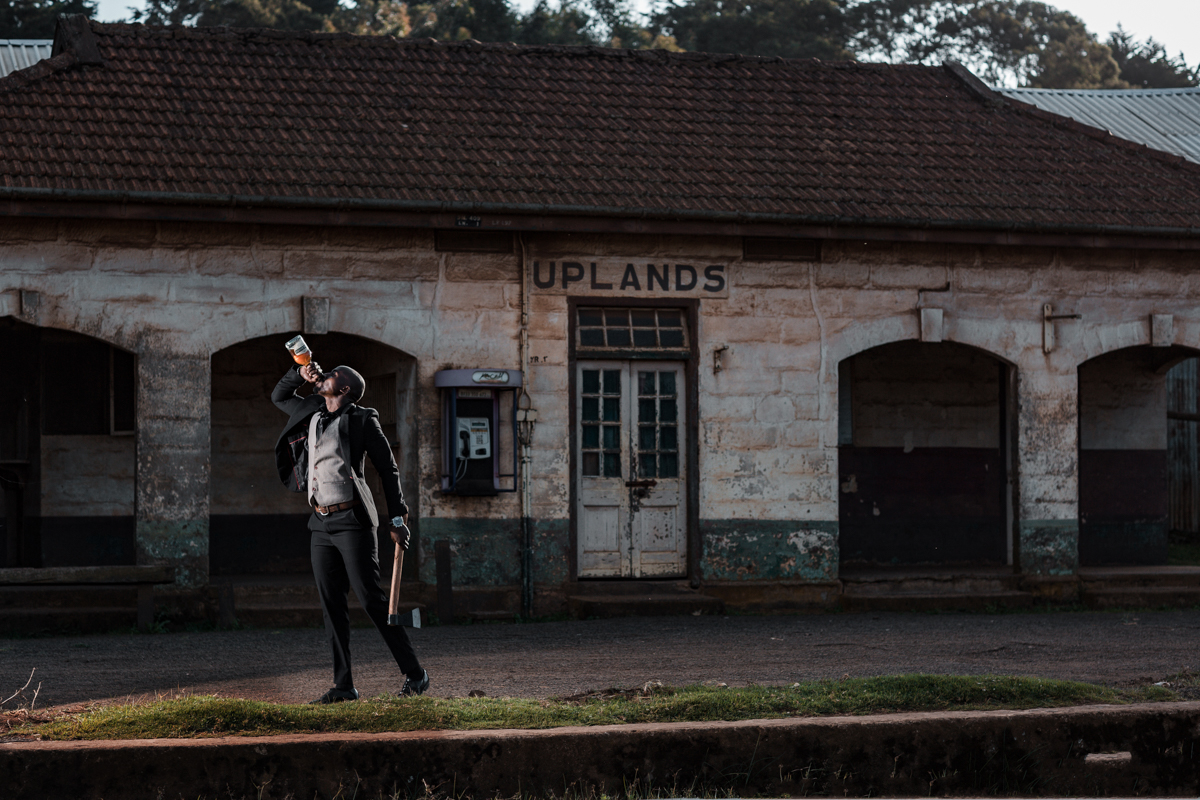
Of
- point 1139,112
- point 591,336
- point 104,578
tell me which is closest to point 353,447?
point 104,578

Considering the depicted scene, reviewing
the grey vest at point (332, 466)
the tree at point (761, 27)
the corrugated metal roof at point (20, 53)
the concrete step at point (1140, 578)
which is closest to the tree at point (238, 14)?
the tree at point (761, 27)

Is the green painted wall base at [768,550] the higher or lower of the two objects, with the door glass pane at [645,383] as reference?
lower

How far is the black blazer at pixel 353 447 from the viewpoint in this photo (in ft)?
24.6

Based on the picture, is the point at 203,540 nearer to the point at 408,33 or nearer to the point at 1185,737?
the point at 1185,737

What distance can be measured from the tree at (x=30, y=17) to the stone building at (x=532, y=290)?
16.9m

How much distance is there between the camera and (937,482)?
15656mm

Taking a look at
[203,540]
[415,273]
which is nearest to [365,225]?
[415,273]

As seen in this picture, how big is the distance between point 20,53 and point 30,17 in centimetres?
1180

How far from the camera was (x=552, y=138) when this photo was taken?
43.5 feet

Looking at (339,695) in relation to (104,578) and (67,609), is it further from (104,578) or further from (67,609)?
(67,609)

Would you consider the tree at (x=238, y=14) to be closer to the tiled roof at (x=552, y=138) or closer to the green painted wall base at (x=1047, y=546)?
Result: the tiled roof at (x=552, y=138)

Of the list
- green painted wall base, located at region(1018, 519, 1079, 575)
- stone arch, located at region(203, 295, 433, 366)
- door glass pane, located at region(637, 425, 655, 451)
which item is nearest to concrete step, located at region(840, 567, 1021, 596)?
green painted wall base, located at region(1018, 519, 1079, 575)

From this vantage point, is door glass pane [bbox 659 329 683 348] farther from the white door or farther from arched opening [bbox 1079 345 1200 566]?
arched opening [bbox 1079 345 1200 566]

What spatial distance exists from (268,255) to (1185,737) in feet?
26.5
